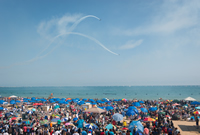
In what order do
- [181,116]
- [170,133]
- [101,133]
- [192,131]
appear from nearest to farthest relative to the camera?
[101,133] → [170,133] → [192,131] → [181,116]

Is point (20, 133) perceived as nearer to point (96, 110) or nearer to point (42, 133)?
point (42, 133)

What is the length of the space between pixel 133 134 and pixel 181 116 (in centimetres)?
1322

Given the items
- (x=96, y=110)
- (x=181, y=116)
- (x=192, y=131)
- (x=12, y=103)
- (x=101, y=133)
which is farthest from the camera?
(x=12, y=103)

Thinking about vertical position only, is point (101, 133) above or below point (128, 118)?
above

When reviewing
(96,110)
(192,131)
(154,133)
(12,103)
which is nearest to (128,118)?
(96,110)

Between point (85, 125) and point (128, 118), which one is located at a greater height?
point (85, 125)

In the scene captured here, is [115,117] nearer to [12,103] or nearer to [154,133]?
[154,133]

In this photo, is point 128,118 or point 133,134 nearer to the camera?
point 133,134

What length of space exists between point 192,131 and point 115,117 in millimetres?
7150

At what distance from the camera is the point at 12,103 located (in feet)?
95.3

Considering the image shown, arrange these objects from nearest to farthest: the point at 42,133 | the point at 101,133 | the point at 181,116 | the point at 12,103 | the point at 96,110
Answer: the point at 101,133, the point at 42,133, the point at 96,110, the point at 181,116, the point at 12,103

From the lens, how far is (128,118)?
850 inches

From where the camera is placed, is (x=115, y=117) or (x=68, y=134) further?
(x=115, y=117)

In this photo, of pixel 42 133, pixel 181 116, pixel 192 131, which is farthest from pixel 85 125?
pixel 181 116
